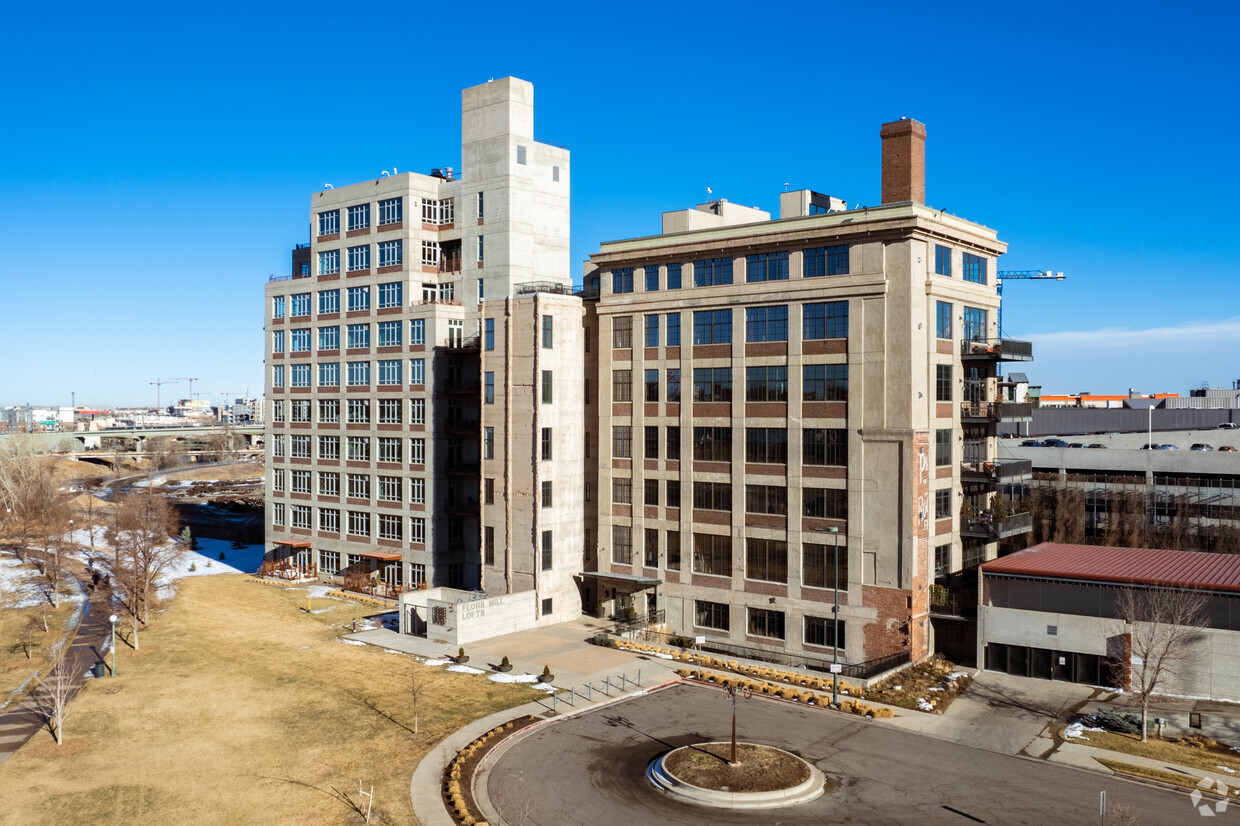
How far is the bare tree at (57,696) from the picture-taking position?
144ft

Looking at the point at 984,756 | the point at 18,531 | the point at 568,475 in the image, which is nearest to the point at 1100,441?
the point at 568,475

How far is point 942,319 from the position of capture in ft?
192

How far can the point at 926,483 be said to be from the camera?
56.2 meters

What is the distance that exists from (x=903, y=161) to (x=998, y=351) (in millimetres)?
13582

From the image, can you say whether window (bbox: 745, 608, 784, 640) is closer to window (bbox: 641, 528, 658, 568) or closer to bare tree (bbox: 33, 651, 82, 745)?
window (bbox: 641, 528, 658, 568)

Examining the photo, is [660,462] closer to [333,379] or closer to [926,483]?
[926,483]

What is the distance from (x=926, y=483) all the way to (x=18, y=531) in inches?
4268

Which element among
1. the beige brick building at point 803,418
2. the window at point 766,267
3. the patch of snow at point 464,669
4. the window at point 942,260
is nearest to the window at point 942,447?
the beige brick building at point 803,418

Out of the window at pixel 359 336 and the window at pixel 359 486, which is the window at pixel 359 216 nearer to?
the window at pixel 359 336

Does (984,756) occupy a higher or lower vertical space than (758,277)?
lower

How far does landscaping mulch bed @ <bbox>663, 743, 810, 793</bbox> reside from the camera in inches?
1462

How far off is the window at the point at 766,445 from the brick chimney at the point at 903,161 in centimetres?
1635

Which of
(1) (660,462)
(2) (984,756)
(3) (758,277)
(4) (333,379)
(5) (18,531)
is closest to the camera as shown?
(2) (984,756)

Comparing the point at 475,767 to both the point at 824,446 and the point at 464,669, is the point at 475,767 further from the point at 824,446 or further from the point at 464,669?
the point at 824,446
